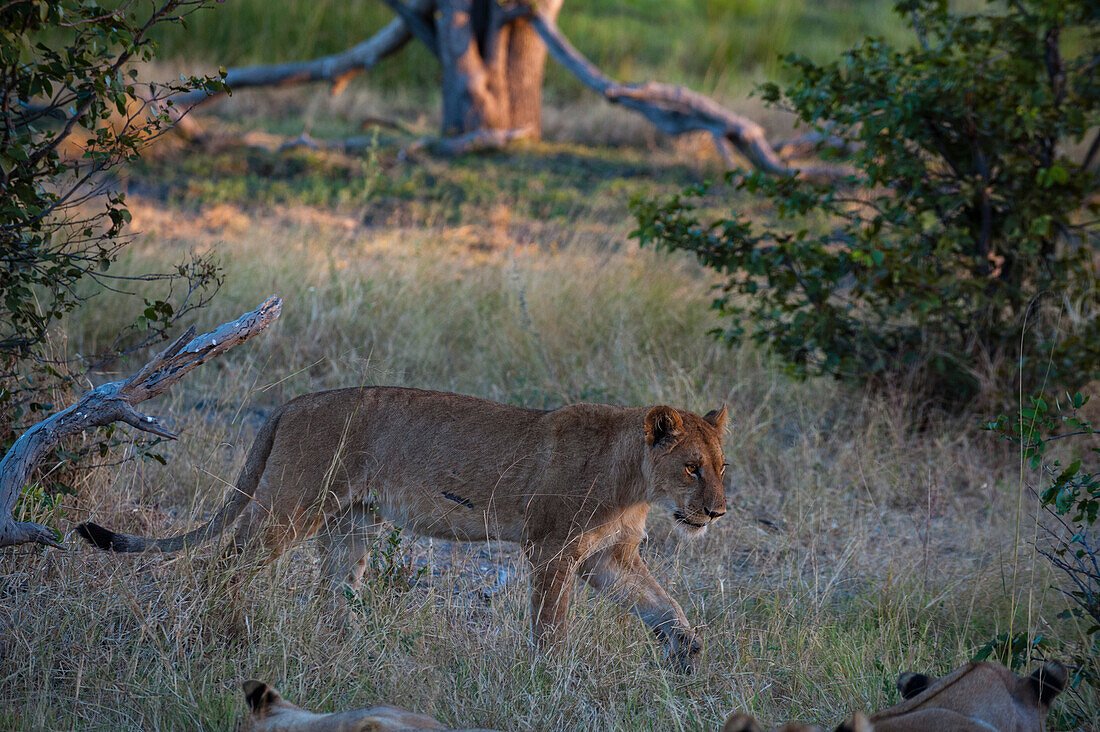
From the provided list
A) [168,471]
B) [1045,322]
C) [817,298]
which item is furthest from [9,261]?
[1045,322]

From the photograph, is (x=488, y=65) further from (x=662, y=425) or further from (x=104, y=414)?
(x=104, y=414)

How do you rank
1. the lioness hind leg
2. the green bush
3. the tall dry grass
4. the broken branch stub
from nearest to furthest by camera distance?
the broken branch stub
the tall dry grass
the lioness hind leg
the green bush

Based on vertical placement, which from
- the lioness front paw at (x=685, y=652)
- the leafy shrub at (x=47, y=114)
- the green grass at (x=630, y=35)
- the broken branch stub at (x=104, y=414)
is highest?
the leafy shrub at (x=47, y=114)

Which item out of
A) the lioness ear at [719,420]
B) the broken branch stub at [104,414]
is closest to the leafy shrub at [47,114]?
the broken branch stub at [104,414]

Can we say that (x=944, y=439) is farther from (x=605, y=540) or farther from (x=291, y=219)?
(x=291, y=219)

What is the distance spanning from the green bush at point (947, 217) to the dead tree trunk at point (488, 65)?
26.6 ft

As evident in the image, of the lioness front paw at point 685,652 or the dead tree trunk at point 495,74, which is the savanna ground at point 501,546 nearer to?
the lioness front paw at point 685,652

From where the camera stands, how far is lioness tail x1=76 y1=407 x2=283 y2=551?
3.71 m

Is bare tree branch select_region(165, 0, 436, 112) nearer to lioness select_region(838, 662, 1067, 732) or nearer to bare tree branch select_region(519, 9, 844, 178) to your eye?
bare tree branch select_region(519, 9, 844, 178)

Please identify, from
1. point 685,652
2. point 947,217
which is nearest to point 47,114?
point 685,652

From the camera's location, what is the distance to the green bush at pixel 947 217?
6.09m

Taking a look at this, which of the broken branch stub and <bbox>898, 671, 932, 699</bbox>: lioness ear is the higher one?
the broken branch stub

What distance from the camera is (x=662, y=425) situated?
4.12 m

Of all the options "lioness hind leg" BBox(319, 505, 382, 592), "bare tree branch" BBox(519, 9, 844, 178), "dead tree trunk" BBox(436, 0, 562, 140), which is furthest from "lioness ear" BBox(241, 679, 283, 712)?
"dead tree trunk" BBox(436, 0, 562, 140)
